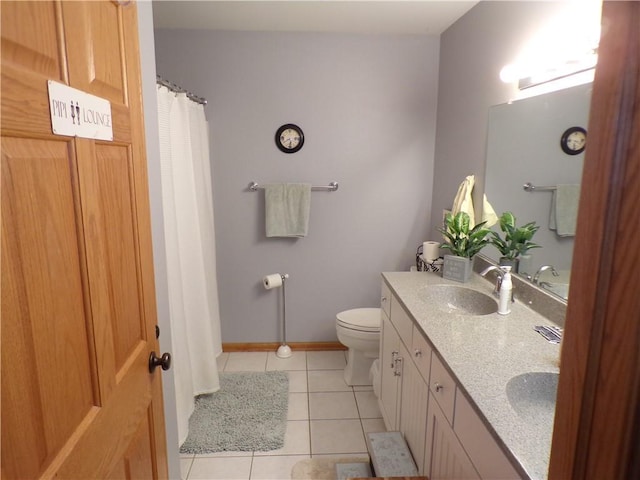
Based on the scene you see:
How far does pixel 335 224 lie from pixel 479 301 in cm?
139

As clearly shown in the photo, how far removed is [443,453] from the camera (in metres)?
1.37

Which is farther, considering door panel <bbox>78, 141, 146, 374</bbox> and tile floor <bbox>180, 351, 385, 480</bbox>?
tile floor <bbox>180, 351, 385, 480</bbox>

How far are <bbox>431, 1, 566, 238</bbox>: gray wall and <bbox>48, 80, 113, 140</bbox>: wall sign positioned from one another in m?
1.70

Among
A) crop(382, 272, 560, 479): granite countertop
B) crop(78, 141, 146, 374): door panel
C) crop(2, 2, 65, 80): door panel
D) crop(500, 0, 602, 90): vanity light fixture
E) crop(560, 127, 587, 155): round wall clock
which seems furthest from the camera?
crop(560, 127, 587, 155): round wall clock

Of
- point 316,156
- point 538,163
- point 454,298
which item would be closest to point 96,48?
point 538,163

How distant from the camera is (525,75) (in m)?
1.81

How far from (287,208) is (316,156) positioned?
44cm

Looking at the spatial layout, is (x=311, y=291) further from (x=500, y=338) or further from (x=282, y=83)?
(x=500, y=338)

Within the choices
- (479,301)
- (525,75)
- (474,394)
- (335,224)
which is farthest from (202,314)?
(525,75)

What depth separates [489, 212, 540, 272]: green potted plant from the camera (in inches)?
72.8

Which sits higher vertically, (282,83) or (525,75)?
(282,83)

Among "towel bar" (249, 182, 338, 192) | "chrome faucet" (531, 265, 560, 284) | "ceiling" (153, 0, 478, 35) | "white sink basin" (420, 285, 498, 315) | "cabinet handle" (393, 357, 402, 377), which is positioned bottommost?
"cabinet handle" (393, 357, 402, 377)

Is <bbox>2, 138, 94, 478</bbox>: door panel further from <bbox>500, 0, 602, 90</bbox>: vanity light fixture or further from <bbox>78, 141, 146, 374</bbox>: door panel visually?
<bbox>500, 0, 602, 90</bbox>: vanity light fixture

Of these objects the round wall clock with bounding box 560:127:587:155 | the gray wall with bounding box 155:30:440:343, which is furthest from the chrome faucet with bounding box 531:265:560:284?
the gray wall with bounding box 155:30:440:343
